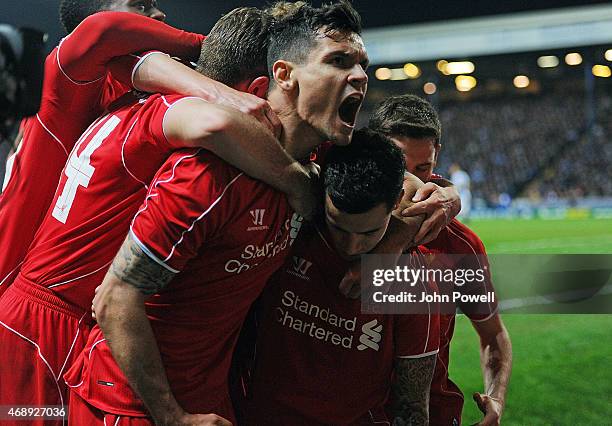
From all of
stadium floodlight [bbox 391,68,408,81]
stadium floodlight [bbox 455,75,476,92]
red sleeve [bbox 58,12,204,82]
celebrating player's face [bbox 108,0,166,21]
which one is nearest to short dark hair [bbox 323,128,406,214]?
red sleeve [bbox 58,12,204,82]

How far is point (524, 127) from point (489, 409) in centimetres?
2611

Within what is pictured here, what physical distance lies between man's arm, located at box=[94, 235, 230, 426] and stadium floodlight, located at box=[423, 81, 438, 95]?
85.8 ft

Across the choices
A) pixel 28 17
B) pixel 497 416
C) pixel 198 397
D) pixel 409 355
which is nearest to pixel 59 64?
pixel 198 397

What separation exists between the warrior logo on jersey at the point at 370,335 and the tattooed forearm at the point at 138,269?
2.13 feet

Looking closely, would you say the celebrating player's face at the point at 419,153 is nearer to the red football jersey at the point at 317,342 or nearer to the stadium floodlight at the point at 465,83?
the red football jersey at the point at 317,342

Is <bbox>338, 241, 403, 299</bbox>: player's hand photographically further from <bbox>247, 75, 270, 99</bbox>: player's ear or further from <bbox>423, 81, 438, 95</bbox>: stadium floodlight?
<bbox>423, 81, 438, 95</bbox>: stadium floodlight

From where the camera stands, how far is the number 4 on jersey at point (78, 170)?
1.88 metres

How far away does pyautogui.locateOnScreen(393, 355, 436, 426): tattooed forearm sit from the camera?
2.03 m

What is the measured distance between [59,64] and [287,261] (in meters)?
0.83

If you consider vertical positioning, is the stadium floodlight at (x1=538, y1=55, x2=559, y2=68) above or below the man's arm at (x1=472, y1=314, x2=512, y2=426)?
above

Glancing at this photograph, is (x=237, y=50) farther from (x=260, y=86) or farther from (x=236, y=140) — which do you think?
(x=236, y=140)

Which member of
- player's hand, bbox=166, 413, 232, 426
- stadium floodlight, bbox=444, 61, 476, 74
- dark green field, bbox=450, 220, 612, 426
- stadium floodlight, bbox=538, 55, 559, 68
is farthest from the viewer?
stadium floodlight, bbox=444, 61, 476, 74

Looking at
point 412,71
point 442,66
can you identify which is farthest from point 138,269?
point 412,71

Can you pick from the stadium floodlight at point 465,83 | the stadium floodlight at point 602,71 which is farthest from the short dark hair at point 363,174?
the stadium floodlight at point 465,83
